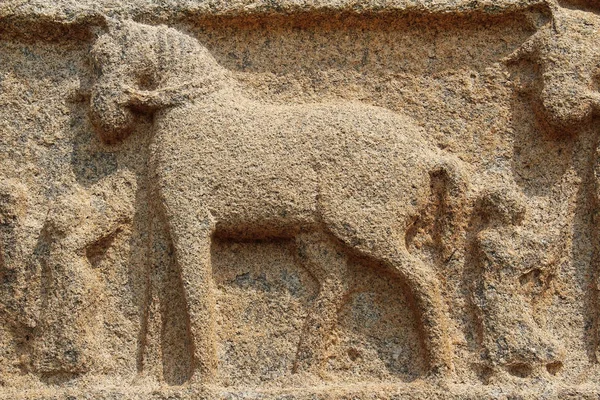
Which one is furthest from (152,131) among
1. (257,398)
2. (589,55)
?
(589,55)

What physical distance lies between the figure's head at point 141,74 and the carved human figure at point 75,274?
0.24 m

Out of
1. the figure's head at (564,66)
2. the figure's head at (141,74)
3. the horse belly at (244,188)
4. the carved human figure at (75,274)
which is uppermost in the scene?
the figure's head at (564,66)

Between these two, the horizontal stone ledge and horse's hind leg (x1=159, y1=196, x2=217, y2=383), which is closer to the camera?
horse's hind leg (x1=159, y1=196, x2=217, y2=383)

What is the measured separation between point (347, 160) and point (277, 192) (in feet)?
0.90

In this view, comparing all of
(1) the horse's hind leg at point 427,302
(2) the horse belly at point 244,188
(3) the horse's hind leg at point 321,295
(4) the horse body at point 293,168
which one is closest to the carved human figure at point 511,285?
(1) the horse's hind leg at point 427,302

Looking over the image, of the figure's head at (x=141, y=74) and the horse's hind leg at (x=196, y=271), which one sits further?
the figure's head at (x=141, y=74)

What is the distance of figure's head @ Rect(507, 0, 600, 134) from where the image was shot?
3.72 meters

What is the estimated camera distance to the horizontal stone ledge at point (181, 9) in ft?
12.5

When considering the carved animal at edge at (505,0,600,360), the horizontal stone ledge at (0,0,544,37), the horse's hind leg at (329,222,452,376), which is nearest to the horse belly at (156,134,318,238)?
the horse's hind leg at (329,222,452,376)

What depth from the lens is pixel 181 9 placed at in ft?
12.6

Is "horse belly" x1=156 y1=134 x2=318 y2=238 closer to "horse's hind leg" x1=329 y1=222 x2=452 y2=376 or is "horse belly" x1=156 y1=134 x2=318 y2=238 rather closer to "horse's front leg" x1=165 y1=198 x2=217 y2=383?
"horse's front leg" x1=165 y1=198 x2=217 y2=383

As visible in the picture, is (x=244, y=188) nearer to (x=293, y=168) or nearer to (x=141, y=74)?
(x=293, y=168)

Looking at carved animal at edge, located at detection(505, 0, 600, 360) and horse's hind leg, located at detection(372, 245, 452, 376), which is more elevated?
carved animal at edge, located at detection(505, 0, 600, 360)

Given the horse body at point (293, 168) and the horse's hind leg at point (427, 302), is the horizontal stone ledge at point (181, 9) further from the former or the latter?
the horse's hind leg at point (427, 302)
